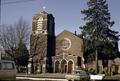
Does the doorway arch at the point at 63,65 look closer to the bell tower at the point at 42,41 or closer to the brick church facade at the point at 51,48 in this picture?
the brick church facade at the point at 51,48

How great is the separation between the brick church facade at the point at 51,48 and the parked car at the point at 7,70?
53409 mm

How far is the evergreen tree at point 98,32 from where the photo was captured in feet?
240

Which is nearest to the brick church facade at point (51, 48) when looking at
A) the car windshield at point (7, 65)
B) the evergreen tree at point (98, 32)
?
the evergreen tree at point (98, 32)

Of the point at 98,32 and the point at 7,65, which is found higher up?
the point at 98,32

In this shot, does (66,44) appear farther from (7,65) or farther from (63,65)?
(7,65)

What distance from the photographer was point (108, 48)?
73375 millimetres

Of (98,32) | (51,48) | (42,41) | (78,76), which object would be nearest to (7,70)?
(78,76)

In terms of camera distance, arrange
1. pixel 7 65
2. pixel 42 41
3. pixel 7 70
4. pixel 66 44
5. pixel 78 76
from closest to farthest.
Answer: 1. pixel 7 70
2. pixel 7 65
3. pixel 78 76
4. pixel 42 41
5. pixel 66 44

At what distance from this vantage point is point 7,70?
23234 mm

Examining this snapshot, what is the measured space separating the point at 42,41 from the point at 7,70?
58.9m

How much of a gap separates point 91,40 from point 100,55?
6.21 m

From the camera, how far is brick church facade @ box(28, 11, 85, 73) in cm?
7856

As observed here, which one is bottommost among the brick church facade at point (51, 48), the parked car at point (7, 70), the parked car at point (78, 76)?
the parked car at point (78, 76)

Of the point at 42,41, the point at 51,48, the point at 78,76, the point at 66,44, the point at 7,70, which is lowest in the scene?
the point at 78,76
